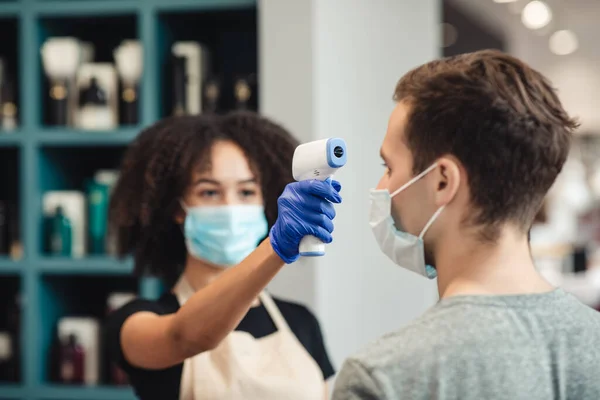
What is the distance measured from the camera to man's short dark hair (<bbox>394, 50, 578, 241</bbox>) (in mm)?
1104

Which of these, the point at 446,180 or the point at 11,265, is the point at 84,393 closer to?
the point at 11,265

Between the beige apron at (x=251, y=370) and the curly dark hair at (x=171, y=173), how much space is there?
0.18m

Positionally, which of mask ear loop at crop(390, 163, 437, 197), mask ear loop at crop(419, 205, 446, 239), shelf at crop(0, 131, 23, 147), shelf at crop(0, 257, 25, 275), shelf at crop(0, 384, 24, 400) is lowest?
A: shelf at crop(0, 384, 24, 400)

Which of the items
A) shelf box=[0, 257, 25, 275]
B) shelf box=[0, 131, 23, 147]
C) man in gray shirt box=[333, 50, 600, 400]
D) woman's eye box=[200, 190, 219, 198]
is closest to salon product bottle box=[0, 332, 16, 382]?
shelf box=[0, 257, 25, 275]

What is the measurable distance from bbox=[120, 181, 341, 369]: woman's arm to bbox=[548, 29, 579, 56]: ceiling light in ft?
19.4

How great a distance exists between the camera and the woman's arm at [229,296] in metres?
1.34

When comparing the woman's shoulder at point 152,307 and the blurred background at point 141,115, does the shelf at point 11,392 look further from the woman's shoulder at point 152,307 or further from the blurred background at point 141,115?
the woman's shoulder at point 152,307

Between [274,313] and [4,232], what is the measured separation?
1789 mm

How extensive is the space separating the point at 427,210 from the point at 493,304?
0.62 ft

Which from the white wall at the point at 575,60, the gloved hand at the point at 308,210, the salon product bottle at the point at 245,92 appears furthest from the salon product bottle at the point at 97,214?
the white wall at the point at 575,60

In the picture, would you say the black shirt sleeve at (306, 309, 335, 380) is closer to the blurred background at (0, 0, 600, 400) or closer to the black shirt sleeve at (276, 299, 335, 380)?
the black shirt sleeve at (276, 299, 335, 380)

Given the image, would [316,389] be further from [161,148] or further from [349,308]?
[349,308]

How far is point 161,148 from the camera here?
76.5 inches

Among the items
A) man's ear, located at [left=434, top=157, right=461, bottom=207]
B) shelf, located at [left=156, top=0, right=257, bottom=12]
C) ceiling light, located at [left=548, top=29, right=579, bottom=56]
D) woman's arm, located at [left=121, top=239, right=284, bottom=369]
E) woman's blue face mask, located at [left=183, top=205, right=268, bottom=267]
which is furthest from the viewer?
ceiling light, located at [left=548, top=29, right=579, bottom=56]
